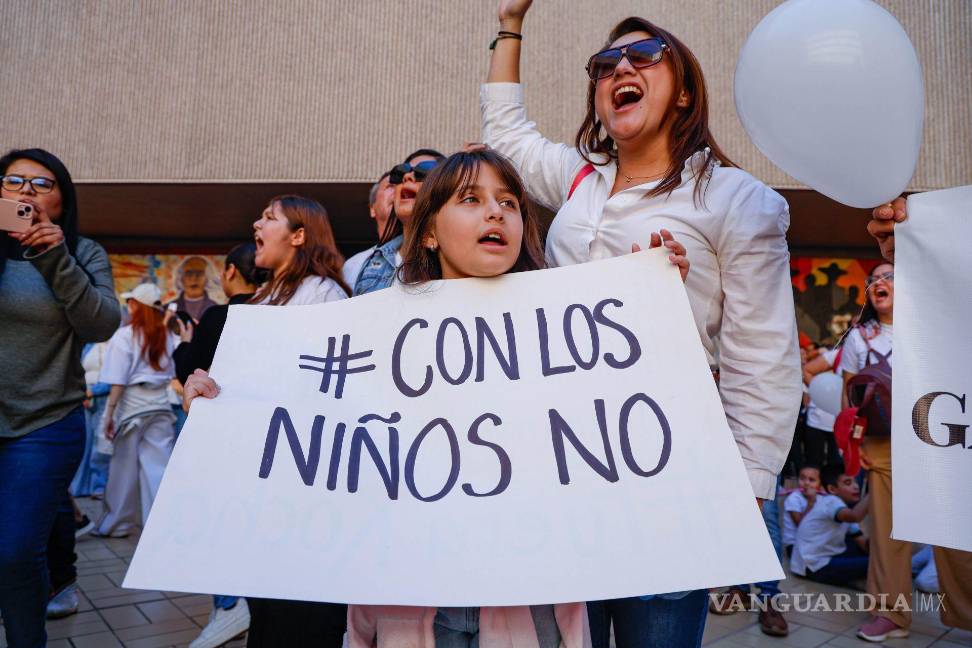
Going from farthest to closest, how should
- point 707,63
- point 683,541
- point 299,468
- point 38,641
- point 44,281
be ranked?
point 707,63 < point 44,281 < point 38,641 < point 299,468 < point 683,541

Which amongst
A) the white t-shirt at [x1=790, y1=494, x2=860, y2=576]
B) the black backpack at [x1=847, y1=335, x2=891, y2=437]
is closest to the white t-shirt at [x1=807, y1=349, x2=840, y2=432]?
the white t-shirt at [x1=790, y1=494, x2=860, y2=576]

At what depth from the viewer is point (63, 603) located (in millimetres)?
2842

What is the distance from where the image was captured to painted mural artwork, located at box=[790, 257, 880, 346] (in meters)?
7.29

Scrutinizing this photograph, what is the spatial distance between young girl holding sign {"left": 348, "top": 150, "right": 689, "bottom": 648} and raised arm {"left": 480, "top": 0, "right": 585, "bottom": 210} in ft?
0.48

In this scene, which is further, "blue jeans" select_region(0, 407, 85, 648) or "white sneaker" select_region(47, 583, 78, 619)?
"white sneaker" select_region(47, 583, 78, 619)

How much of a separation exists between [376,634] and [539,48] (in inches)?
227

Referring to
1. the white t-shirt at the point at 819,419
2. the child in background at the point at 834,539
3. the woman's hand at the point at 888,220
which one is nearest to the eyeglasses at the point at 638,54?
the woman's hand at the point at 888,220

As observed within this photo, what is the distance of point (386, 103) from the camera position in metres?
5.99

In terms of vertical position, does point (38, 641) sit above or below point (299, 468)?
below

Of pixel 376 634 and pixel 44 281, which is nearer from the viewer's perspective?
pixel 376 634

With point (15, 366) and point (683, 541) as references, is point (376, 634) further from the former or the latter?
point (15, 366)

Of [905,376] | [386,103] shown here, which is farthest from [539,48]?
[905,376]

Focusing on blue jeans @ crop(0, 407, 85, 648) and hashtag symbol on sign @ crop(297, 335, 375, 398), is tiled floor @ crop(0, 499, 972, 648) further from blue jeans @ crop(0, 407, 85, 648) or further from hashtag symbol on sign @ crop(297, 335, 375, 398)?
hashtag symbol on sign @ crop(297, 335, 375, 398)

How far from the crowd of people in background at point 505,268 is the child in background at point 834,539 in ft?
3.13
